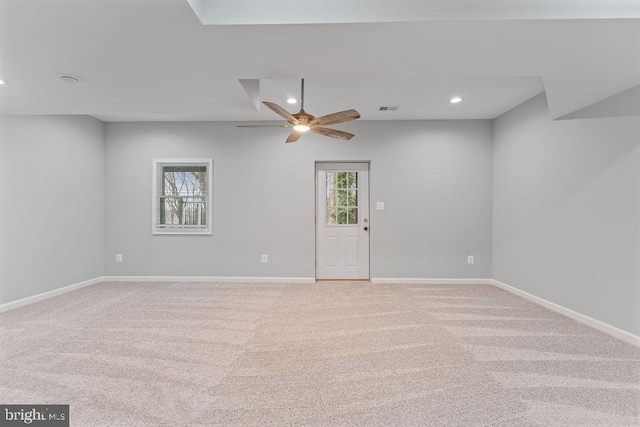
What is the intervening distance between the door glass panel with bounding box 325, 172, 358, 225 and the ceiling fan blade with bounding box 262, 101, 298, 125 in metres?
2.15

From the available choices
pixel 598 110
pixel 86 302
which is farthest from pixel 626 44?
pixel 86 302

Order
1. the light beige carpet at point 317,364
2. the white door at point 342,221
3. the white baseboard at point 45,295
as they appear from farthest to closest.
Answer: the white door at point 342,221 → the white baseboard at point 45,295 → the light beige carpet at point 317,364

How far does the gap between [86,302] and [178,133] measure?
273 centimetres

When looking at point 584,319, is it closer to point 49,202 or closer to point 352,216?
point 352,216

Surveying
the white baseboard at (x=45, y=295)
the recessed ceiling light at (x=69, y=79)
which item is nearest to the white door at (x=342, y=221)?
the recessed ceiling light at (x=69, y=79)

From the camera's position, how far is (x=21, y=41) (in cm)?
212

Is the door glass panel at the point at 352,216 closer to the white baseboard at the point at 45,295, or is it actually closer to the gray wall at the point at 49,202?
the gray wall at the point at 49,202

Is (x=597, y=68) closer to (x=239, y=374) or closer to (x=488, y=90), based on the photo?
(x=488, y=90)

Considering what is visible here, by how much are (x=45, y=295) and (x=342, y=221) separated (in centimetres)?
418

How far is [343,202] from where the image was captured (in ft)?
17.2

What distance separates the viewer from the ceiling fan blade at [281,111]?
2.74 meters

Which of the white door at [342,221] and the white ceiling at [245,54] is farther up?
the white ceiling at [245,54]

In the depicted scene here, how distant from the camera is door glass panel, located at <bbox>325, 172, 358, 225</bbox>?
17.2 feet

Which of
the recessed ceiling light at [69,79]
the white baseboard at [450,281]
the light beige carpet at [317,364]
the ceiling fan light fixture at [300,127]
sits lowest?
the light beige carpet at [317,364]
